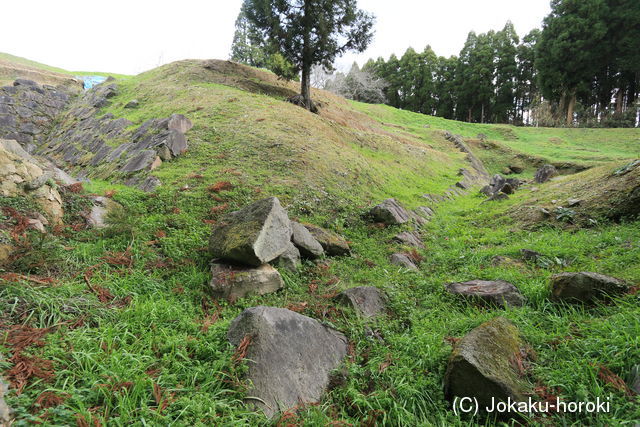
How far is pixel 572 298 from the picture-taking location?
3715mm

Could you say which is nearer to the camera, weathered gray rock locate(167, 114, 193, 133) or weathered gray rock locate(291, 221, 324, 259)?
weathered gray rock locate(291, 221, 324, 259)

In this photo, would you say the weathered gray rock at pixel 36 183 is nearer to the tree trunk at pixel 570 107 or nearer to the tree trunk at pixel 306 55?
the tree trunk at pixel 306 55

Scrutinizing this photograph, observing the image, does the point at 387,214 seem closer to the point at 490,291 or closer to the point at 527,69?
the point at 490,291

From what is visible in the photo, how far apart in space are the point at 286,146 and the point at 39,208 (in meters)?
6.93

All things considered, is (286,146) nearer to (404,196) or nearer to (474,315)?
(404,196)

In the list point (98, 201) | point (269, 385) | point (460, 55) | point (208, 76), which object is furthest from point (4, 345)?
point (460, 55)

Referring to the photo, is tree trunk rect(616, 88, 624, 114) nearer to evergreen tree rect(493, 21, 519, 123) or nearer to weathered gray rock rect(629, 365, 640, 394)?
evergreen tree rect(493, 21, 519, 123)

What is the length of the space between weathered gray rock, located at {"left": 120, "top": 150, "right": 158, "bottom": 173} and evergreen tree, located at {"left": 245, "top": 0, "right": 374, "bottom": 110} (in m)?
10.9

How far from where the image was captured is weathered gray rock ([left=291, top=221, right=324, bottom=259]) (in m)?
5.61

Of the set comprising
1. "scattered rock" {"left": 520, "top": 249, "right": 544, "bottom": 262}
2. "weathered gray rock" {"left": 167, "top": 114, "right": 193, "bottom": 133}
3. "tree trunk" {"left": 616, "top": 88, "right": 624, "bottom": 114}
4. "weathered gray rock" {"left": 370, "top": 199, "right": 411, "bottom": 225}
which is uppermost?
"tree trunk" {"left": 616, "top": 88, "right": 624, "bottom": 114}

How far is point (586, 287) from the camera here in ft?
12.0

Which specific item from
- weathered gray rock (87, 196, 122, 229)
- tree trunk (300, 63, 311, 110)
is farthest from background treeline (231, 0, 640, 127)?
weathered gray rock (87, 196, 122, 229)

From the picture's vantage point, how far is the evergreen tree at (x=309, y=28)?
53.3 feet

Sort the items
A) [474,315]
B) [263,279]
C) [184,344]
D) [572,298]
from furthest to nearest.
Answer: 1. [263,279]
2. [474,315]
3. [572,298]
4. [184,344]
